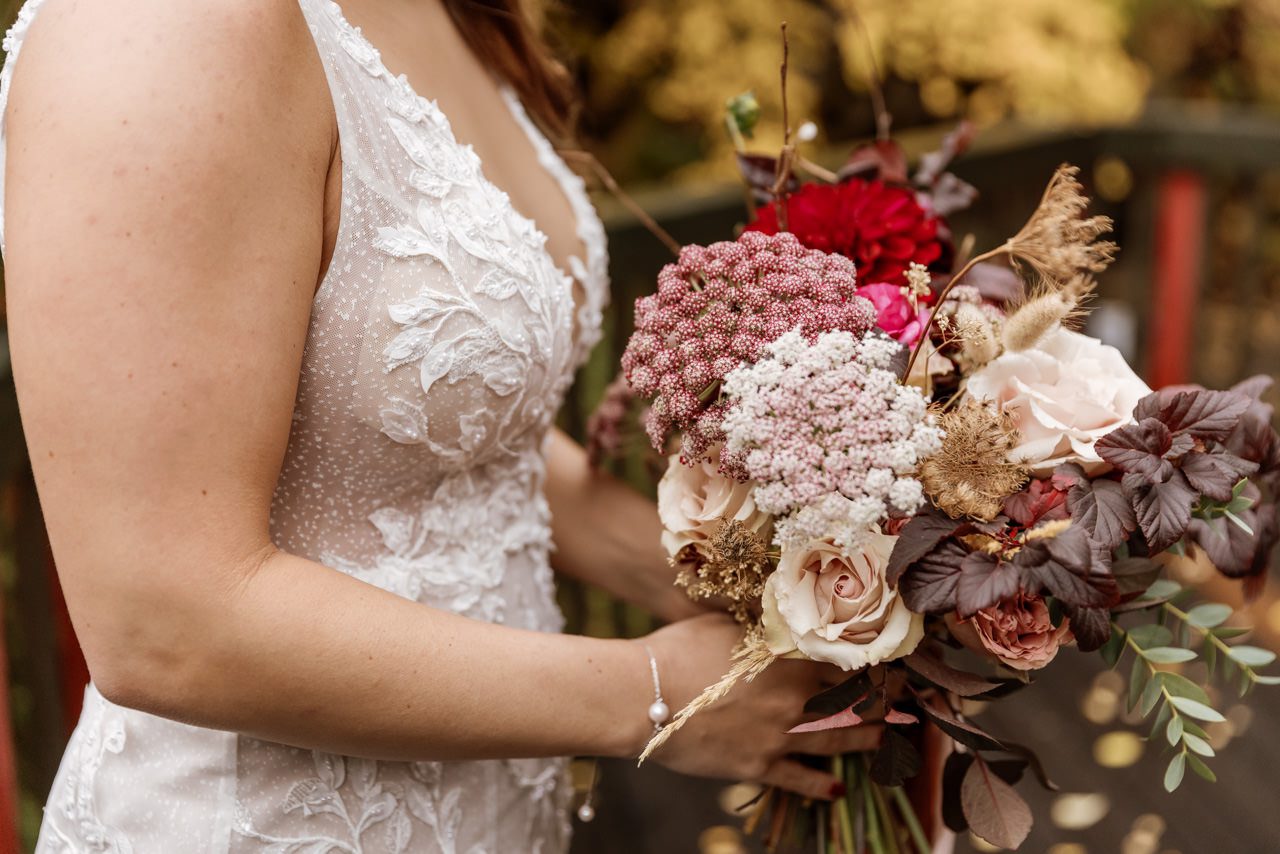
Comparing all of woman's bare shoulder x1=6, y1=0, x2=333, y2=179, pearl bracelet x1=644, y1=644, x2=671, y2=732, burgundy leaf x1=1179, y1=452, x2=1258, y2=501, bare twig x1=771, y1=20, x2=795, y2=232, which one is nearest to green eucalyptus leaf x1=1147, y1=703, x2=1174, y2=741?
burgundy leaf x1=1179, y1=452, x2=1258, y2=501

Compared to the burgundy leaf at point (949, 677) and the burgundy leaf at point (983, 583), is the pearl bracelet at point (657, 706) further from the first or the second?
the burgundy leaf at point (983, 583)

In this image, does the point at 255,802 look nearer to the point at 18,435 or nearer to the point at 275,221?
the point at 275,221

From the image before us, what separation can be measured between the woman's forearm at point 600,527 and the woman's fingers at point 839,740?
414 mm

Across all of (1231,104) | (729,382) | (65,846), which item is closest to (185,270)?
(729,382)

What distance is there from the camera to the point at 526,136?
1505mm

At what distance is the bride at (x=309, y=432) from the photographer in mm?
853

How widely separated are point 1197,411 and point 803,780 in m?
0.59

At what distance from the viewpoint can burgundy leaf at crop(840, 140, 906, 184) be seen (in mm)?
1392

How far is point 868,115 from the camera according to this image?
18.0 ft

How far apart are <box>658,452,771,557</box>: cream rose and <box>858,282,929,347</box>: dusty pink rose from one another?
0.21 metres

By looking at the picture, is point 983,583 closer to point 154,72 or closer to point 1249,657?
point 1249,657

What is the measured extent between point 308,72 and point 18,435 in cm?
137

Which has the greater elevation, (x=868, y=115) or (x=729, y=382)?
(x=729, y=382)

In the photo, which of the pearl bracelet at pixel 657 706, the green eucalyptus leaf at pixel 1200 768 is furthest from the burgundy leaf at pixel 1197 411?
the pearl bracelet at pixel 657 706
